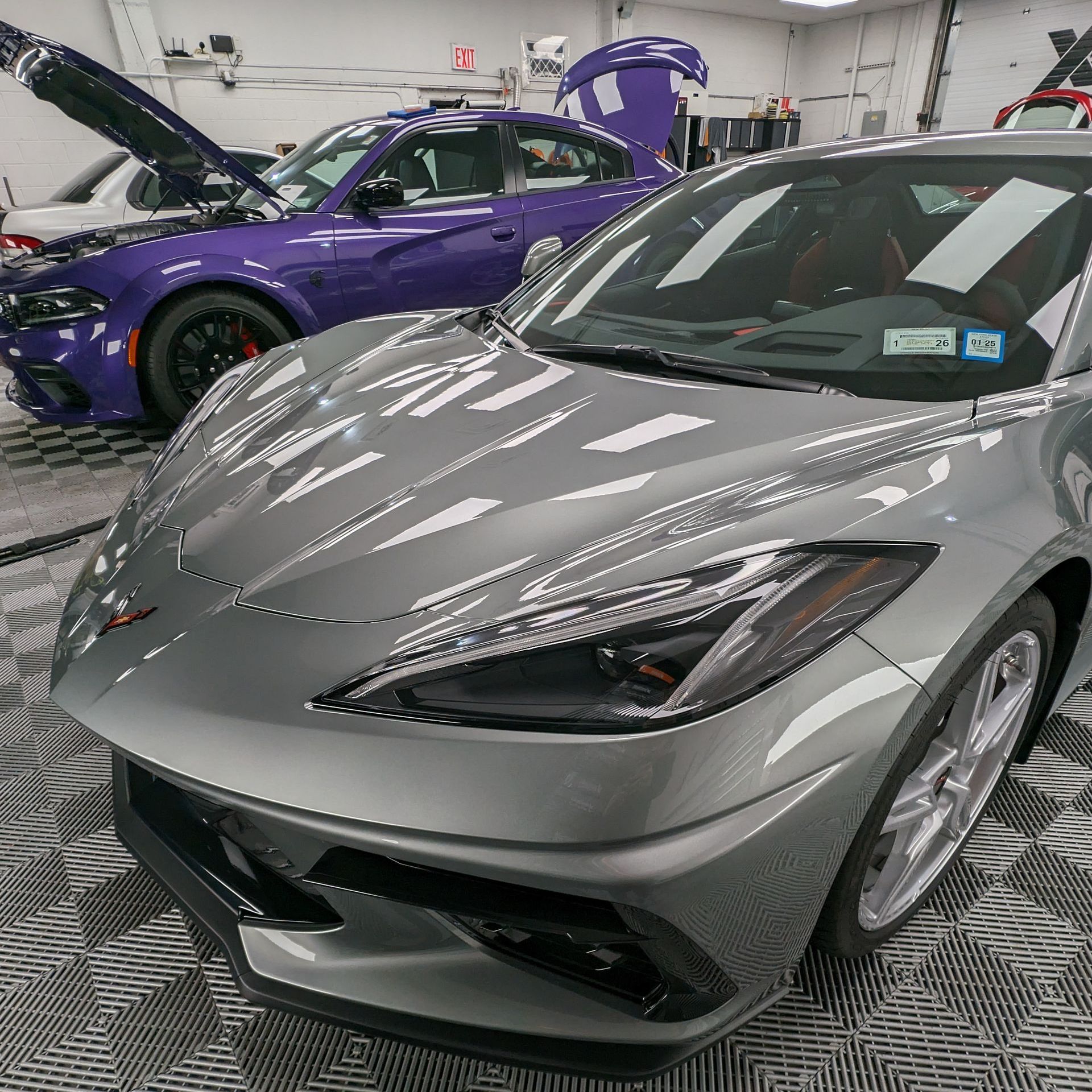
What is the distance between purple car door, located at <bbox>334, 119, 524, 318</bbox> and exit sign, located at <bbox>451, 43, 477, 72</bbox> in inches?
306

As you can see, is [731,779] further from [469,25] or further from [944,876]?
[469,25]

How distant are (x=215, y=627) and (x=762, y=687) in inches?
26.5

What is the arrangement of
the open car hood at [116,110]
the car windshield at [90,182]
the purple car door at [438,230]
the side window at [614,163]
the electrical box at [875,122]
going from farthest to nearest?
the electrical box at [875,122], the car windshield at [90,182], the side window at [614,163], the purple car door at [438,230], the open car hood at [116,110]

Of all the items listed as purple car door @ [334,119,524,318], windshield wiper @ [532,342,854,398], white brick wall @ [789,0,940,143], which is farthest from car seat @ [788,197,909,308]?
white brick wall @ [789,0,940,143]

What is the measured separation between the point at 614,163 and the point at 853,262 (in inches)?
118

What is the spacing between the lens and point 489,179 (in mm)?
3713

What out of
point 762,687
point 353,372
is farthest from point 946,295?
point 353,372

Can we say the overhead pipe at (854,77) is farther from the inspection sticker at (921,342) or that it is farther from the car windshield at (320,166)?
the inspection sticker at (921,342)

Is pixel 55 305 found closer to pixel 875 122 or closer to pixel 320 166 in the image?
pixel 320 166

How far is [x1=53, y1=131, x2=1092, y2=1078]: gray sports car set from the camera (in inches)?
29.9

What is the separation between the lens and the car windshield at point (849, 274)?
1.23 meters

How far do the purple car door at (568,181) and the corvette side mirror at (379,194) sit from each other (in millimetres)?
708

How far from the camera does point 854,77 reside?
14.3m

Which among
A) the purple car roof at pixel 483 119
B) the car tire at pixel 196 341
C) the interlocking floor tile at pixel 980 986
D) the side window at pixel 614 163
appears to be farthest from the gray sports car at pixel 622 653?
the side window at pixel 614 163
